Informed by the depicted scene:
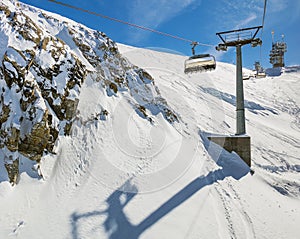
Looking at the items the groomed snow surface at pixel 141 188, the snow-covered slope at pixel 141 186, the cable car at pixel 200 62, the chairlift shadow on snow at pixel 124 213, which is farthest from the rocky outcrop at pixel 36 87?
the cable car at pixel 200 62

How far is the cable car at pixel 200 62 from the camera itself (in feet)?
33.1

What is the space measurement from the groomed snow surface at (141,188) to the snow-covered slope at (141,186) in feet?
0.10

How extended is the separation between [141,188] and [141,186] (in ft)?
0.27

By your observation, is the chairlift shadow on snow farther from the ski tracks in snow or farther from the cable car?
the cable car

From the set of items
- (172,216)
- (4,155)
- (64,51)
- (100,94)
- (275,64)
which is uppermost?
(275,64)

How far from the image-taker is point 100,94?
1012cm

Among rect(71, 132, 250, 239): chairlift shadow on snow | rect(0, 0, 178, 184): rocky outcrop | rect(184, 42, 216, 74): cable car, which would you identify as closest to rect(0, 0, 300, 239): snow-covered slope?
rect(71, 132, 250, 239): chairlift shadow on snow

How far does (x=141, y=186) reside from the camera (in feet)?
23.8

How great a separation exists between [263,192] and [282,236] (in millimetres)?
2639

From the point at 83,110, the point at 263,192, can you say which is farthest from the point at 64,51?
the point at 263,192

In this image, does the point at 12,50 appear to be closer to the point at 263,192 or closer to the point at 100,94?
the point at 100,94

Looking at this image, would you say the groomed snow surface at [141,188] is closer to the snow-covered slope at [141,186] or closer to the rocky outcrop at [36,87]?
the snow-covered slope at [141,186]

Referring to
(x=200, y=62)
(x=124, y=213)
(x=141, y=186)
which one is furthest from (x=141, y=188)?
(x=200, y=62)

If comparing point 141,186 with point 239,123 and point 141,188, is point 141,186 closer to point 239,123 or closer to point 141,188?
point 141,188
